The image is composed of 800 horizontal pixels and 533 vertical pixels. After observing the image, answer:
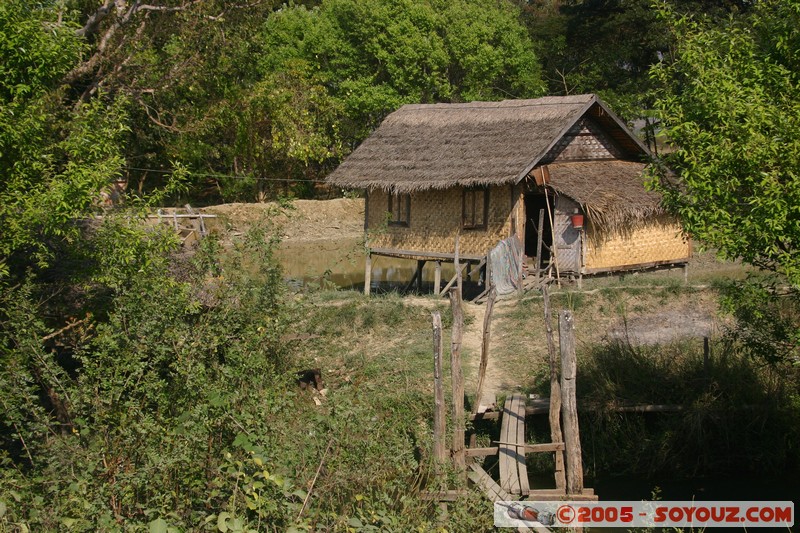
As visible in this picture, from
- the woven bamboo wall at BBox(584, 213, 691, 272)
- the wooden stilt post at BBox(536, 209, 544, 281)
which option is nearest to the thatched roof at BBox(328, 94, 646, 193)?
the wooden stilt post at BBox(536, 209, 544, 281)

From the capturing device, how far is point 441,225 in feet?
62.9

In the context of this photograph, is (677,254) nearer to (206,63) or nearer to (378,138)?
(378,138)

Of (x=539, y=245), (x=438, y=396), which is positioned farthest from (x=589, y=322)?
(x=438, y=396)

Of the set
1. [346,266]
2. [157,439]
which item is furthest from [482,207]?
[157,439]

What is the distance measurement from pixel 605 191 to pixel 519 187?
72.9 inches

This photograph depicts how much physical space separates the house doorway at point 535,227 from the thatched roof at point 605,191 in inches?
39.8

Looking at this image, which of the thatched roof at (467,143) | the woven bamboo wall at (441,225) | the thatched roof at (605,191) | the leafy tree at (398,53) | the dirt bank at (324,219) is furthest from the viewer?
the leafy tree at (398,53)

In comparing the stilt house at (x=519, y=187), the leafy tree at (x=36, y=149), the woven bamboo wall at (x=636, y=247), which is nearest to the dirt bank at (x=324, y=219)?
the stilt house at (x=519, y=187)

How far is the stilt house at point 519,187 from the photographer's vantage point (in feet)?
59.8

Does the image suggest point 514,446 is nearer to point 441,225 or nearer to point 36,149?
point 36,149

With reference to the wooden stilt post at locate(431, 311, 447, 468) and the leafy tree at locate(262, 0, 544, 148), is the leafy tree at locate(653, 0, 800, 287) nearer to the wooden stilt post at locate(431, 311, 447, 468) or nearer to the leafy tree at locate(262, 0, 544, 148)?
the wooden stilt post at locate(431, 311, 447, 468)

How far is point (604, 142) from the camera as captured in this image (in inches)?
790

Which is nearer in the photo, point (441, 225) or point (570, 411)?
point (570, 411)

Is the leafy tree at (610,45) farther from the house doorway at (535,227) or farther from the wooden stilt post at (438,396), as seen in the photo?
the wooden stilt post at (438,396)
